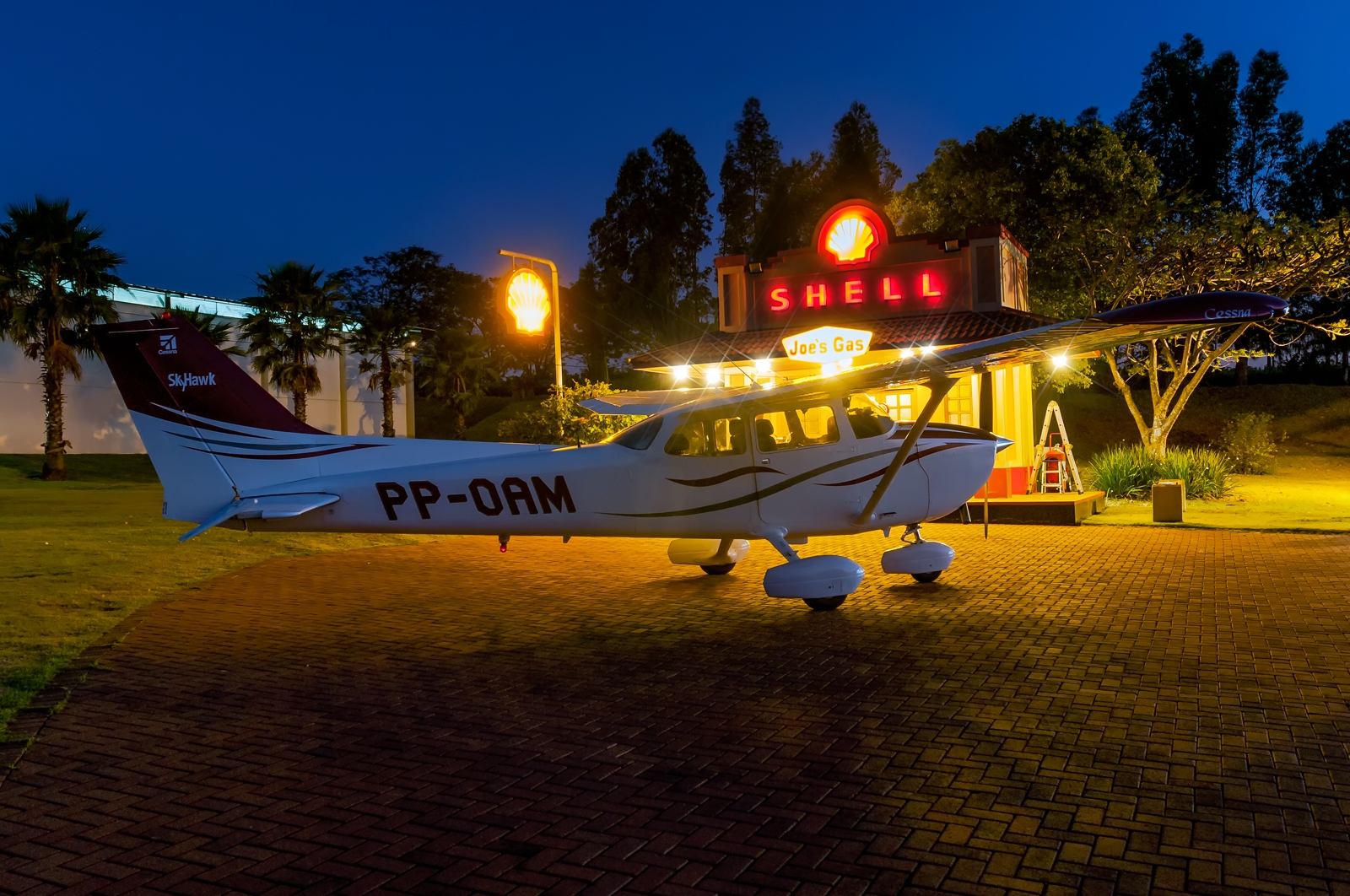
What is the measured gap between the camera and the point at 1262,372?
54125 millimetres

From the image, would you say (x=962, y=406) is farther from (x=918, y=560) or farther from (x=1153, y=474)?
(x=918, y=560)

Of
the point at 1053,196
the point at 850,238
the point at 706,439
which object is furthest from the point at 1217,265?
the point at 706,439

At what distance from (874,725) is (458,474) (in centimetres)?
525

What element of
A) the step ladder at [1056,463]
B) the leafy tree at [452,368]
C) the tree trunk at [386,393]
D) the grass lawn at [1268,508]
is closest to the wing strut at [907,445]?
the grass lawn at [1268,508]

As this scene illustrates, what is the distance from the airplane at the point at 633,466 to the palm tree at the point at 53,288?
29379 mm

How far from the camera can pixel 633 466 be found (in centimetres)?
995

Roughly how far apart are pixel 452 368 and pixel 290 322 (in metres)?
13.1

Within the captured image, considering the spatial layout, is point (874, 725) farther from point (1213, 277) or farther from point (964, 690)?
point (1213, 277)

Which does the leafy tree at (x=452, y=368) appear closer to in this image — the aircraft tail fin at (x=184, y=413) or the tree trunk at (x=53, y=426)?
the tree trunk at (x=53, y=426)

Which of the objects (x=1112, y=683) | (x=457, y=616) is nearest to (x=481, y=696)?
(x=457, y=616)

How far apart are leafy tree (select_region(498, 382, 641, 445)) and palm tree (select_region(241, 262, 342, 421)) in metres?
25.6

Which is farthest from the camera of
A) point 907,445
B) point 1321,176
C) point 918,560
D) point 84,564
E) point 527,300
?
point 1321,176

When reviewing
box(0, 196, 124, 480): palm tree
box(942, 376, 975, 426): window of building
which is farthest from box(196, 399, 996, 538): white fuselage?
box(0, 196, 124, 480): palm tree

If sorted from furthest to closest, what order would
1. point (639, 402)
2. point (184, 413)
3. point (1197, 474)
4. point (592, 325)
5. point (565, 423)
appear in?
point (592, 325)
point (1197, 474)
point (565, 423)
point (639, 402)
point (184, 413)
